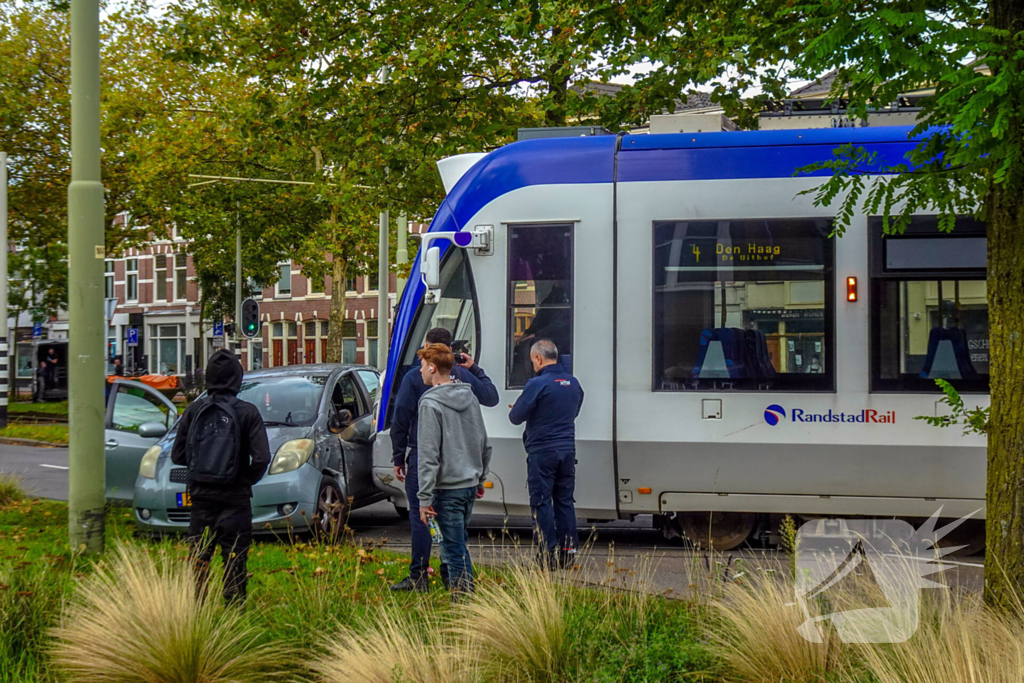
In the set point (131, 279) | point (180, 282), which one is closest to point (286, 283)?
point (180, 282)

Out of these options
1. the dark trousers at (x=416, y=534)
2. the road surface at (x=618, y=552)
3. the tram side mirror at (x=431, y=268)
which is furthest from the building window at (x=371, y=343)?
the dark trousers at (x=416, y=534)

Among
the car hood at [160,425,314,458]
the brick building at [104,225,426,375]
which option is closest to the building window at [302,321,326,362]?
the brick building at [104,225,426,375]

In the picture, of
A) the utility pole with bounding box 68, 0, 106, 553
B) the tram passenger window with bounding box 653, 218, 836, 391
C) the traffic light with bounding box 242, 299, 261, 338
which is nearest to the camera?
the utility pole with bounding box 68, 0, 106, 553

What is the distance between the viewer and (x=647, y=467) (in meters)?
8.59

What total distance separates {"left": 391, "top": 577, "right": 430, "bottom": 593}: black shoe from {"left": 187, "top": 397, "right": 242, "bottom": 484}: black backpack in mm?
1140

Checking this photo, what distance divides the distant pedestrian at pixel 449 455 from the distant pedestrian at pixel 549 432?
1.24 metres

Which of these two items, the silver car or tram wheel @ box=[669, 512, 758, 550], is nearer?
tram wheel @ box=[669, 512, 758, 550]

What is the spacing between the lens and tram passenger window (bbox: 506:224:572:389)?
877cm

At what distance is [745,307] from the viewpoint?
844 centimetres

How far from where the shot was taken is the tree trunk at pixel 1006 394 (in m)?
4.98

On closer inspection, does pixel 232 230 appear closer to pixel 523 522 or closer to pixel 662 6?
pixel 523 522

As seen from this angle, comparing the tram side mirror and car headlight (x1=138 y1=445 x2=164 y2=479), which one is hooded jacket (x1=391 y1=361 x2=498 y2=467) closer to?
the tram side mirror

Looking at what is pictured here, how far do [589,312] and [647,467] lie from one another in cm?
129

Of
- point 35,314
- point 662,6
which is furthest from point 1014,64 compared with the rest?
point 35,314
